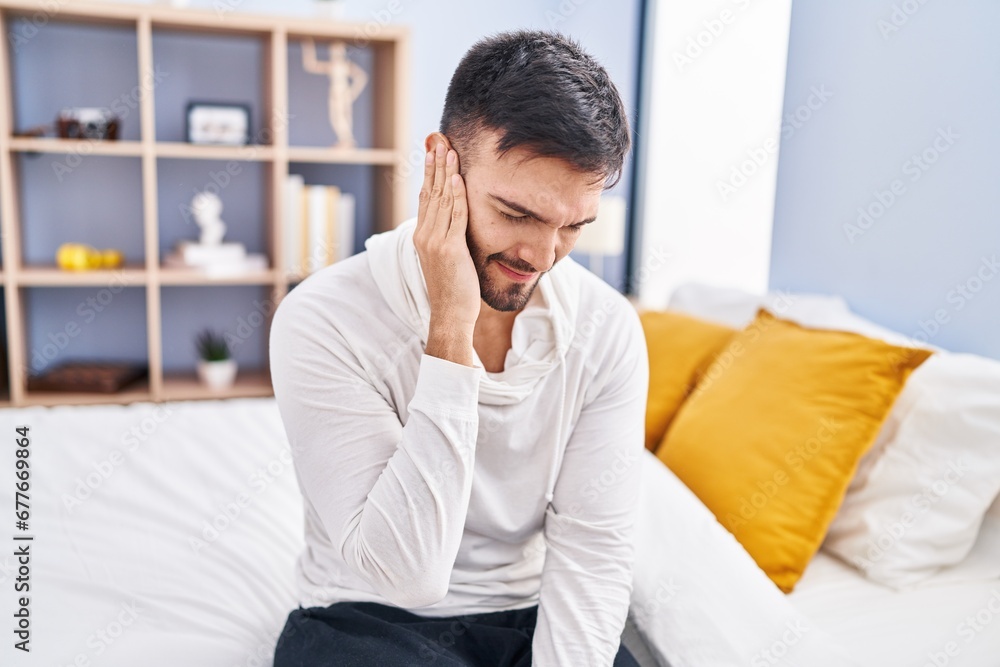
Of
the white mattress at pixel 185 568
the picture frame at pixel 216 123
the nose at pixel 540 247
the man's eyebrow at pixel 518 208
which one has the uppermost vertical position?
the picture frame at pixel 216 123

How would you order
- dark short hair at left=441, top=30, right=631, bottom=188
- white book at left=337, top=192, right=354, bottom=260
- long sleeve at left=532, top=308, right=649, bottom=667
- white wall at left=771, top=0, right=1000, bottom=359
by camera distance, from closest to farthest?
dark short hair at left=441, top=30, right=631, bottom=188
long sleeve at left=532, top=308, right=649, bottom=667
white wall at left=771, top=0, right=1000, bottom=359
white book at left=337, top=192, right=354, bottom=260

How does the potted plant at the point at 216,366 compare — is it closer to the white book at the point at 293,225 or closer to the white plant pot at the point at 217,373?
the white plant pot at the point at 217,373

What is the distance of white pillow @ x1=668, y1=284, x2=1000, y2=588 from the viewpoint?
1.32m

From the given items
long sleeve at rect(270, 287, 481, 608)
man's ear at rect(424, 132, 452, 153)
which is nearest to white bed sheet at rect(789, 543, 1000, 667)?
long sleeve at rect(270, 287, 481, 608)

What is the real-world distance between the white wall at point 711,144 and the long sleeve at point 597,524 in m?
1.35

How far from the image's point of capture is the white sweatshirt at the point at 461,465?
946mm

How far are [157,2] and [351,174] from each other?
92 cm

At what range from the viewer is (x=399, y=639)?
1.01 metres

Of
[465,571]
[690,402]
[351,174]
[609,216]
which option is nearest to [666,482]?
[690,402]

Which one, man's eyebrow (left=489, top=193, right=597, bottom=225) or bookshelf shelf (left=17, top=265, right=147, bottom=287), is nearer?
man's eyebrow (left=489, top=193, right=597, bottom=225)

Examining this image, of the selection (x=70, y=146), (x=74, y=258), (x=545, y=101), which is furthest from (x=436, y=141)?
(x=74, y=258)

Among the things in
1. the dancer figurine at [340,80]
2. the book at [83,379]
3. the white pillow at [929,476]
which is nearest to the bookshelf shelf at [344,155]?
the dancer figurine at [340,80]

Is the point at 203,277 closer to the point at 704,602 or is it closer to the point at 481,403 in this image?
the point at 481,403

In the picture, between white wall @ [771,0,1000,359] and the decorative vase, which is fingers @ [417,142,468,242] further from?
the decorative vase
